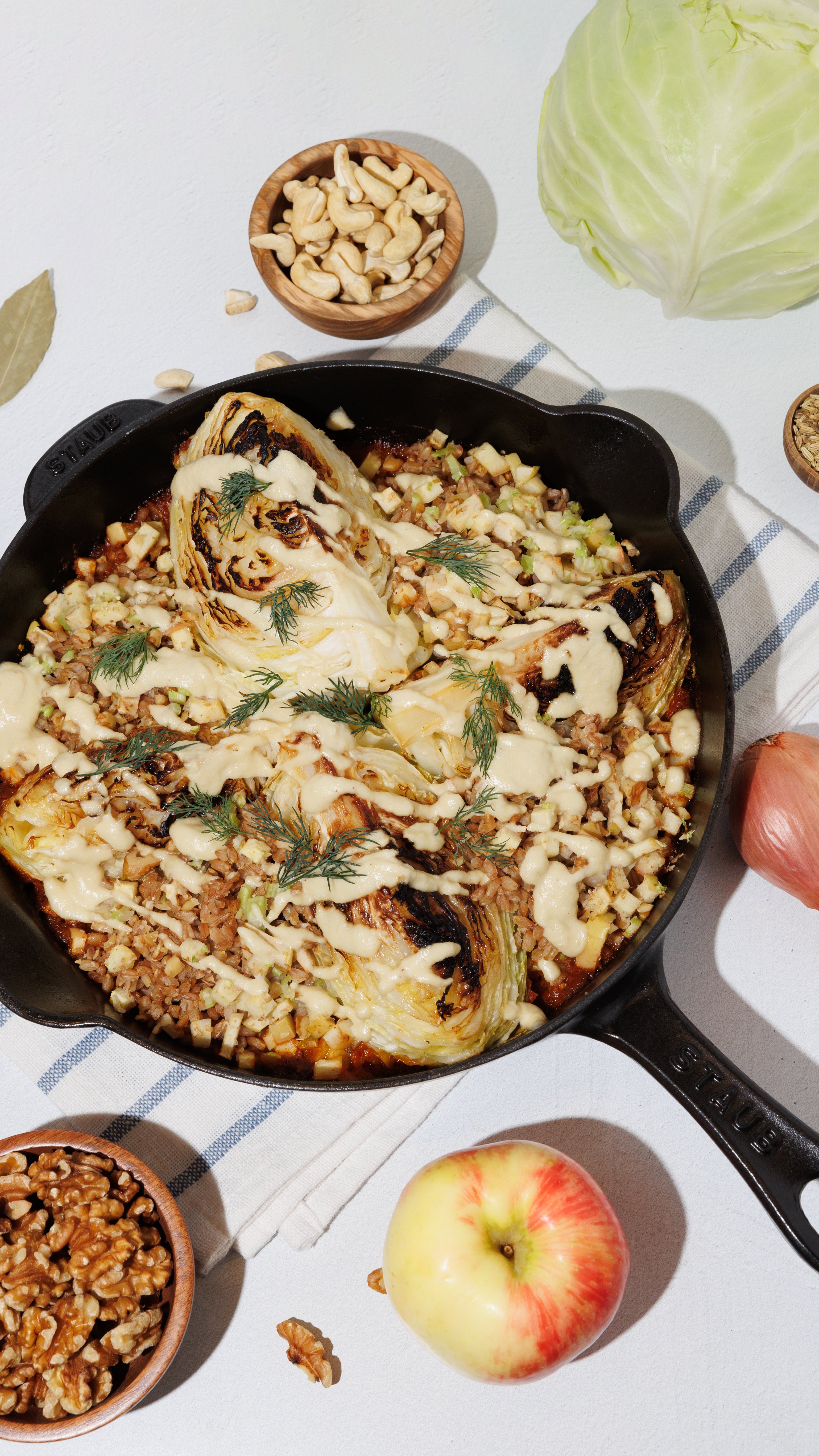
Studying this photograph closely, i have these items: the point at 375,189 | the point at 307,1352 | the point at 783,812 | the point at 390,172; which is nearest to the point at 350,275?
the point at 375,189

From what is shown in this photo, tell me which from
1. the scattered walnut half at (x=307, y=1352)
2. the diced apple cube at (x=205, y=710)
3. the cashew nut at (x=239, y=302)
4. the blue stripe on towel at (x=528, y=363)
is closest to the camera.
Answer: the diced apple cube at (x=205, y=710)

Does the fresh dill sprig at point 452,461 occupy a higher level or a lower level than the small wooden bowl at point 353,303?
lower

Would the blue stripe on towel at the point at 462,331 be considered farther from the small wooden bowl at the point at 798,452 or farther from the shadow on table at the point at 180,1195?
the shadow on table at the point at 180,1195

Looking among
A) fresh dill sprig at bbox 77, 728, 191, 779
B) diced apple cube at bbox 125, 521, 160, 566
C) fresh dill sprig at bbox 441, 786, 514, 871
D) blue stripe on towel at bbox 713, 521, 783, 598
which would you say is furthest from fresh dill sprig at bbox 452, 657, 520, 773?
diced apple cube at bbox 125, 521, 160, 566

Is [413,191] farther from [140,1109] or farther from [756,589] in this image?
[140,1109]

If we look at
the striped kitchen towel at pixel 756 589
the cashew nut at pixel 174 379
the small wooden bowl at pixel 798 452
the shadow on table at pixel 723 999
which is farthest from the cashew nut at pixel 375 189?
the shadow on table at pixel 723 999

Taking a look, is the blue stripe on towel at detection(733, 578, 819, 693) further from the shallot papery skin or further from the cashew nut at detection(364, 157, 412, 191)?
the cashew nut at detection(364, 157, 412, 191)

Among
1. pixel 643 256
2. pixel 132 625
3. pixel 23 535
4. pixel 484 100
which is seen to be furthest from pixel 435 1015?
pixel 484 100

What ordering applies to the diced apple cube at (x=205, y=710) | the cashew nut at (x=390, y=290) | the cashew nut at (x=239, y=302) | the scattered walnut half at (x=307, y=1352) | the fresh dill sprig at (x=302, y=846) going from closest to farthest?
1. the fresh dill sprig at (x=302, y=846)
2. the diced apple cube at (x=205, y=710)
3. the scattered walnut half at (x=307, y=1352)
4. the cashew nut at (x=390, y=290)
5. the cashew nut at (x=239, y=302)
